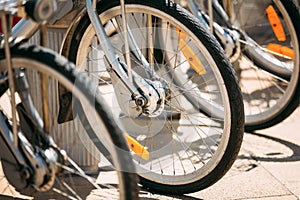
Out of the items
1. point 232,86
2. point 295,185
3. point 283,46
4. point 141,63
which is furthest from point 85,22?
point 283,46

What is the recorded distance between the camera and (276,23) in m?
5.06

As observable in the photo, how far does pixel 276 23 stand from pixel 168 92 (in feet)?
5.85

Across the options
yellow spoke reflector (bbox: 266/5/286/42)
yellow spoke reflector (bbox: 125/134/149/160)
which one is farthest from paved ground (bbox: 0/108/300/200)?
yellow spoke reflector (bbox: 266/5/286/42)

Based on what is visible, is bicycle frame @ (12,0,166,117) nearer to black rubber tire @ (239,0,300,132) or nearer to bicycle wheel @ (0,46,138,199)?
bicycle wheel @ (0,46,138,199)

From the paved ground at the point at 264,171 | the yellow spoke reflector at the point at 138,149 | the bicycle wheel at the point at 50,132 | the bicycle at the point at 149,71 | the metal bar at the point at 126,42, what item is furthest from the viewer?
the yellow spoke reflector at the point at 138,149

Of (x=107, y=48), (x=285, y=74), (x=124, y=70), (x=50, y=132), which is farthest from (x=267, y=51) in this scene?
(x=50, y=132)

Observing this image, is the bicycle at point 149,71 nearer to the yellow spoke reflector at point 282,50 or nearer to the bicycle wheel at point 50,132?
the bicycle wheel at point 50,132

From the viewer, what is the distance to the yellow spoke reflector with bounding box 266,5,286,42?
494 cm

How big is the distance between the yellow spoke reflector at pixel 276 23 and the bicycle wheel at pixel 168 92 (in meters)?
0.72

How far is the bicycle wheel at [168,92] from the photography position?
3.47 metres

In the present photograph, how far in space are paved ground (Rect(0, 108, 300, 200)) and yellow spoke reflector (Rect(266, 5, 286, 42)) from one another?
27.8 inches

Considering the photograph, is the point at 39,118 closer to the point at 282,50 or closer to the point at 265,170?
the point at 265,170

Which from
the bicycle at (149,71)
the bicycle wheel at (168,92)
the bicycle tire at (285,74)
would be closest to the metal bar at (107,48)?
the bicycle at (149,71)

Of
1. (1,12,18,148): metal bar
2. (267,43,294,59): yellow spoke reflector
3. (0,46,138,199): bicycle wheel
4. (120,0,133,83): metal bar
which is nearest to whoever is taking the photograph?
(0,46,138,199): bicycle wheel
